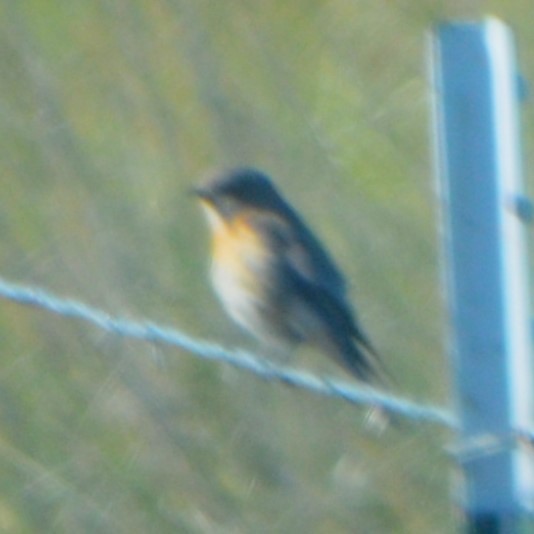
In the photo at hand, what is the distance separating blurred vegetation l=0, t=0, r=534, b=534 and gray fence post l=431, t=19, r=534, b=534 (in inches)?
67.3

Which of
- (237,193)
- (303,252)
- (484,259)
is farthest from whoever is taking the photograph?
(237,193)

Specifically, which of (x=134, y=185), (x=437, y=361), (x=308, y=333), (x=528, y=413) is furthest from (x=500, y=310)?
(x=308, y=333)

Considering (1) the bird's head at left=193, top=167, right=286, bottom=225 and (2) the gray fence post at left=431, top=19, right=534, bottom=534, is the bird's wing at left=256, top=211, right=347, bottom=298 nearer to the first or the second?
(1) the bird's head at left=193, top=167, right=286, bottom=225

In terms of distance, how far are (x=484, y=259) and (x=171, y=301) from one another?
2198 mm

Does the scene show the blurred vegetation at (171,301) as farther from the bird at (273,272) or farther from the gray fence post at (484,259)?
the gray fence post at (484,259)

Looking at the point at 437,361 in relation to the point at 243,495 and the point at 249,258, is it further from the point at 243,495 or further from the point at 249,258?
the point at 249,258

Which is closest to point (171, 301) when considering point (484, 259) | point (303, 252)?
point (303, 252)

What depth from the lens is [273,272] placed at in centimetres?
525

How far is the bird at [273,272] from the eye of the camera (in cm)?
481

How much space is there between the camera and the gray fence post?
7.55 ft

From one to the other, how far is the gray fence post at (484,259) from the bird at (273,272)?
2.37 meters

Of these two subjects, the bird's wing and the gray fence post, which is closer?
the gray fence post

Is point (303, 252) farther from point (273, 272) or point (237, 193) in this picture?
point (237, 193)

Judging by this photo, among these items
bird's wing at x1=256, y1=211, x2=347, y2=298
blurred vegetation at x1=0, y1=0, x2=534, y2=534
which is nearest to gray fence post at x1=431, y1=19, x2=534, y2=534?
blurred vegetation at x1=0, y1=0, x2=534, y2=534
